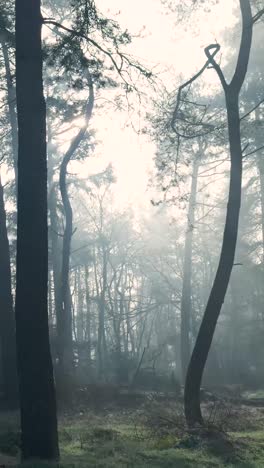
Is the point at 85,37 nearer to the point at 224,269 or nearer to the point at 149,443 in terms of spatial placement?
the point at 224,269

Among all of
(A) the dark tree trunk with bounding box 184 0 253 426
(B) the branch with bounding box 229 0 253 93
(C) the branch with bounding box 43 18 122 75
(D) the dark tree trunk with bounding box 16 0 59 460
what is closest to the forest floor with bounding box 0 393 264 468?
(D) the dark tree trunk with bounding box 16 0 59 460

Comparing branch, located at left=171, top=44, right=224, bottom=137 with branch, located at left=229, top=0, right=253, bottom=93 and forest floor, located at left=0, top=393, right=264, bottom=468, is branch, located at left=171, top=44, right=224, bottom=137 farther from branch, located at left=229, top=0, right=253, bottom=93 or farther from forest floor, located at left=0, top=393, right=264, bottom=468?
forest floor, located at left=0, top=393, right=264, bottom=468

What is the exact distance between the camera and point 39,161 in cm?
923

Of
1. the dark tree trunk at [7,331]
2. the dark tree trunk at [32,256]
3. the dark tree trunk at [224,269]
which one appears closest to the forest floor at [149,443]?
the dark tree trunk at [32,256]

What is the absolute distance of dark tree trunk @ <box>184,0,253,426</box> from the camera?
1391 cm

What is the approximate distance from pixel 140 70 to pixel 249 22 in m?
4.26

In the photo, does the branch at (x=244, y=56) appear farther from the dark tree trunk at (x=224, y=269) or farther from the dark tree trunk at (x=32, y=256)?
the dark tree trunk at (x=32, y=256)

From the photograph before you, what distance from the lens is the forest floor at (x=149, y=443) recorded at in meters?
8.98

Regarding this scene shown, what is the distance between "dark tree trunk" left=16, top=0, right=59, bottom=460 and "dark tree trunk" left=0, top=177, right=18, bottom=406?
8654mm

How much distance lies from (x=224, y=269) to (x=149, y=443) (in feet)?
15.6

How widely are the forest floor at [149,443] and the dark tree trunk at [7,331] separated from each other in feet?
3.88

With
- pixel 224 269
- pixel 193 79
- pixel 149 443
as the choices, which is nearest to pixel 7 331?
pixel 224 269

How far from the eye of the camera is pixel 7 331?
17.5 m

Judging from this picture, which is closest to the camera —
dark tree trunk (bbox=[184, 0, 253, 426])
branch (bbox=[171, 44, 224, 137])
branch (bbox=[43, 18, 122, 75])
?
branch (bbox=[43, 18, 122, 75])
